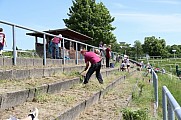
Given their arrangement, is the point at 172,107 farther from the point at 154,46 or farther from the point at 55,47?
the point at 154,46

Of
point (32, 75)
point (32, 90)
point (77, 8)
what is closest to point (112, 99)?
point (32, 75)

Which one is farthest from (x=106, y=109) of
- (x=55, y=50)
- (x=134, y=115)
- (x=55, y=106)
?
(x=55, y=50)

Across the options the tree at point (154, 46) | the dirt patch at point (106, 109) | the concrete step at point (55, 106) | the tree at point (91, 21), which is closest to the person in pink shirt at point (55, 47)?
the dirt patch at point (106, 109)

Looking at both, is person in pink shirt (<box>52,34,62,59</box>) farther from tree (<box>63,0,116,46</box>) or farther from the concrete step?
tree (<box>63,0,116,46</box>)

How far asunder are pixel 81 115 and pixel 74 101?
0.48m

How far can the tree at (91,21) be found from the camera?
167ft

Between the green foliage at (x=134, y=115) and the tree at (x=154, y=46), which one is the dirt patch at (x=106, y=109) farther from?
the tree at (x=154, y=46)

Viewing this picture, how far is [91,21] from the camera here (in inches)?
2084

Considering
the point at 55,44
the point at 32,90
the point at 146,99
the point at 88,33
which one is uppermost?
the point at 88,33

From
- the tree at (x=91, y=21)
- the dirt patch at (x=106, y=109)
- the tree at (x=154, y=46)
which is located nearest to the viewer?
the dirt patch at (x=106, y=109)

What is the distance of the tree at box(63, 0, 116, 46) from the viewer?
51.0 meters

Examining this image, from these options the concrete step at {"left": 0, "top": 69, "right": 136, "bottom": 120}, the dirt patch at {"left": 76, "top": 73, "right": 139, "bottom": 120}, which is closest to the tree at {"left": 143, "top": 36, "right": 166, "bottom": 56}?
the dirt patch at {"left": 76, "top": 73, "right": 139, "bottom": 120}

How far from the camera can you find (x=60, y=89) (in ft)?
26.1

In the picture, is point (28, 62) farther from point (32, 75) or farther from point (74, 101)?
point (74, 101)
